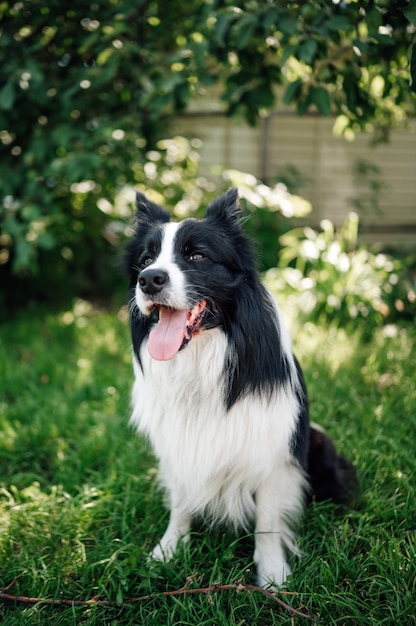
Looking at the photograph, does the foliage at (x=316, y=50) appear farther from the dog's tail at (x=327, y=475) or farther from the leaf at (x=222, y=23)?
the dog's tail at (x=327, y=475)

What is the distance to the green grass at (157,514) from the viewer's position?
186 cm

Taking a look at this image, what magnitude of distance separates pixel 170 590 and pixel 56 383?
212 centimetres

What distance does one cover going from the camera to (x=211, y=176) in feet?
23.7

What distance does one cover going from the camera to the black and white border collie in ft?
6.41

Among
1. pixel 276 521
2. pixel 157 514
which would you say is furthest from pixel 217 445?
pixel 157 514

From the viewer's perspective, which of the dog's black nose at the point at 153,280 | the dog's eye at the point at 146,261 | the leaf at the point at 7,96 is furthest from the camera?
the leaf at the point at 7,96

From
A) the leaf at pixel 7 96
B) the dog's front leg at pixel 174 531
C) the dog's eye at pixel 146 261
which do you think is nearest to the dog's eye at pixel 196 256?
the dog's eye at pixel 146 261

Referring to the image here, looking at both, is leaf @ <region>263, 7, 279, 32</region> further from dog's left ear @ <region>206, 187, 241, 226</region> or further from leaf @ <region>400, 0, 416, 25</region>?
dog's left ear @ <region>206, 187, 241, 226</region>

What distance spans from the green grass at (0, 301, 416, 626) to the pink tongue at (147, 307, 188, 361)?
0.83 meters

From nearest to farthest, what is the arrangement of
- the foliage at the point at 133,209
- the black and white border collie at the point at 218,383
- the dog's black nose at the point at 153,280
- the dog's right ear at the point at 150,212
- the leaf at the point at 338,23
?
the dog's black nose at the point at 153,280, the black and white border collie at the point at 218,383, the dog's right ear at the point at 150,212, the leaf at the point at 338,23, the foliage at the point at 133,209

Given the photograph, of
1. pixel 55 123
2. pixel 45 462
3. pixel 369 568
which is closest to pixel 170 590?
pixel 369 568

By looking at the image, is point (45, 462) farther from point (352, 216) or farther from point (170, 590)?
point (352, 216)

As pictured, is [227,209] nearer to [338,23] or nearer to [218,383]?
[218,383]

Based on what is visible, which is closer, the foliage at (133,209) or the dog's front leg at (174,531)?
the dog's front leg at (174,531)
